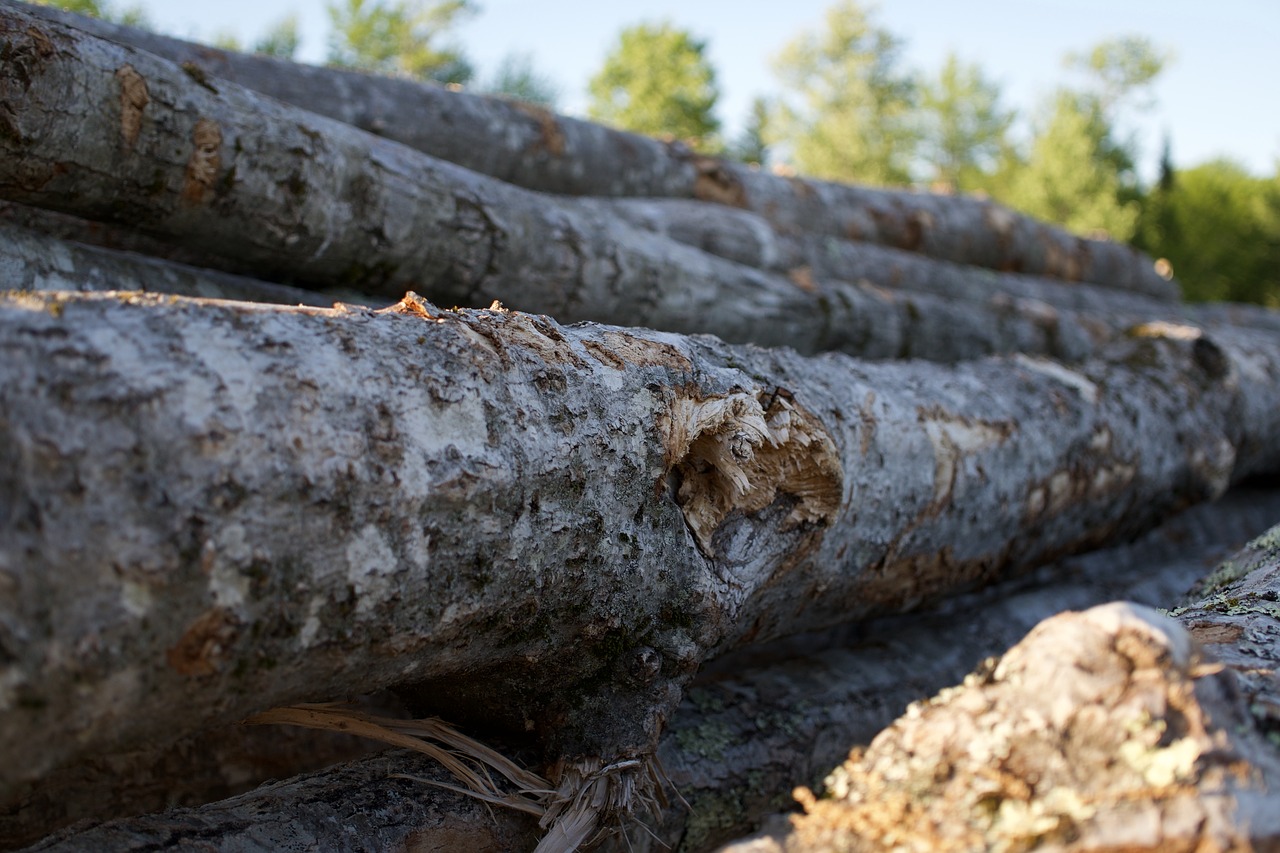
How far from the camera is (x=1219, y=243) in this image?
18.4m

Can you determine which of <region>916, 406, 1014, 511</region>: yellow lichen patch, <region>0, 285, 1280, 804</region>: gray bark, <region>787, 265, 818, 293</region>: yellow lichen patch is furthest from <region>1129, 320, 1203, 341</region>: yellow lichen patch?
<region>0, 285, 1280, 804</region>: gray bark

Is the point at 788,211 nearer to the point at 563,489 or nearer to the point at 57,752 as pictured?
the point at 563,489

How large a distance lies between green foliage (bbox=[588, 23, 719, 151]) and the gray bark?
17.7 m

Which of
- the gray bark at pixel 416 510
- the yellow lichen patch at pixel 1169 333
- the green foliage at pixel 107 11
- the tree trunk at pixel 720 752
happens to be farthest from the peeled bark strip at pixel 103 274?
the green foliage at pixel 107 11

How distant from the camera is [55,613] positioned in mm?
1106

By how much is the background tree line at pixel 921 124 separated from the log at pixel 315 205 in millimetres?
13460

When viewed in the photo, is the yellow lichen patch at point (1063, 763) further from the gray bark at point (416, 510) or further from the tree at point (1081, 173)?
the tree at point (1081, 173)

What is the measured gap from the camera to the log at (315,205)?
6.80 ft

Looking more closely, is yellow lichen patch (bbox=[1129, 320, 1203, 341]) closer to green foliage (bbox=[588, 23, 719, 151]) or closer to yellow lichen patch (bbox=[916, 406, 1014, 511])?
yellow lichen patch (bbox=[916, 406, 1014, 511])

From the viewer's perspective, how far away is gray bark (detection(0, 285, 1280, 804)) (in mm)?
1141

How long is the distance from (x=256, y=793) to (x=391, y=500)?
30.5 inches

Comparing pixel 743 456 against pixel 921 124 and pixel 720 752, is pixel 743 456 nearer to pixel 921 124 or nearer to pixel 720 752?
pixel 720 752

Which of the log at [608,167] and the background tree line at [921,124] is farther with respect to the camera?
the background tree line at [921,124]

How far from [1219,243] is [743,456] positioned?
66.2 ft
